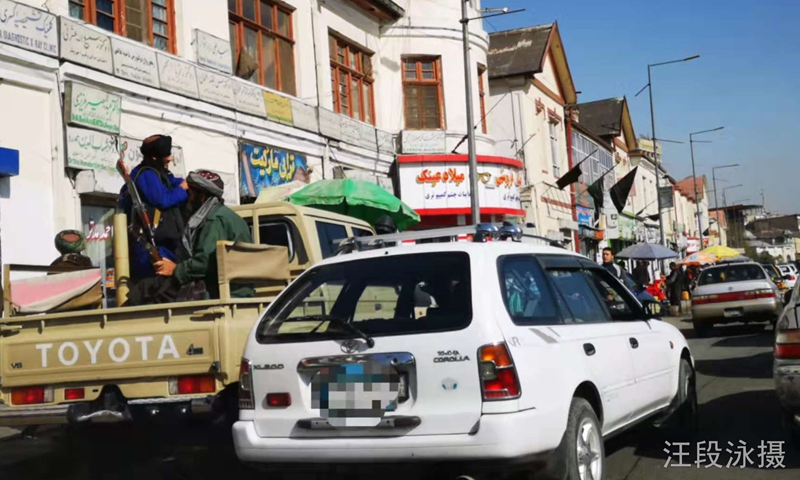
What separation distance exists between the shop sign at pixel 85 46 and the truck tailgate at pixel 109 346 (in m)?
6.82

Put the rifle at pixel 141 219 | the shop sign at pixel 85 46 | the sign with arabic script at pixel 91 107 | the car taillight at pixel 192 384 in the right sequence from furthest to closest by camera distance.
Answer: the shop sign at pixel 85 46, the sign with arabic script at pixel 91 107, the rifle at pixel 141 219, the car taillight at pixel 192 384

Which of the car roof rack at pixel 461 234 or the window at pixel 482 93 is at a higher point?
the window at pixel 482 93

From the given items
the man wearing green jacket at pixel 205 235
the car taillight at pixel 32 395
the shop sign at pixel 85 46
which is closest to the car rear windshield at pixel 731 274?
the shop sign at pixel 85 46

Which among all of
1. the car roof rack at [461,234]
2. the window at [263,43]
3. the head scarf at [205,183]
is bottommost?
the car roof rack at [461,234]

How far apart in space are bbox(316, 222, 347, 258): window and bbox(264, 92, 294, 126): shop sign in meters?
8.77

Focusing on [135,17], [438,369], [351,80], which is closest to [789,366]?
[438,369]

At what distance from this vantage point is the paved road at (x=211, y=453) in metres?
6.26

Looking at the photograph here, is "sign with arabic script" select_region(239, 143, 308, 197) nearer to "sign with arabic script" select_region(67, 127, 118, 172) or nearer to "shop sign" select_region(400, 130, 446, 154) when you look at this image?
"sign with arabic script" select_region(67, 127, 118, 172)

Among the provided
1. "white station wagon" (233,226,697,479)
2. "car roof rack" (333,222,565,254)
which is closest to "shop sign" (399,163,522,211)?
"car roof rack" (333,222,565,254)

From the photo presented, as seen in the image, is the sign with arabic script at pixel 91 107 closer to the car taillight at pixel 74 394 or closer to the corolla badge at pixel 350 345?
the car taillight at pixel 74 394

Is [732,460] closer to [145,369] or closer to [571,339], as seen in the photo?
[571,339]

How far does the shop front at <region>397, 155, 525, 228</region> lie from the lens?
23.2 metres

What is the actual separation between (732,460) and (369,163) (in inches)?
627

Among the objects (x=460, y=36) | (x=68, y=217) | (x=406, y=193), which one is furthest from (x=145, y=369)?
(x=460, y=36)
